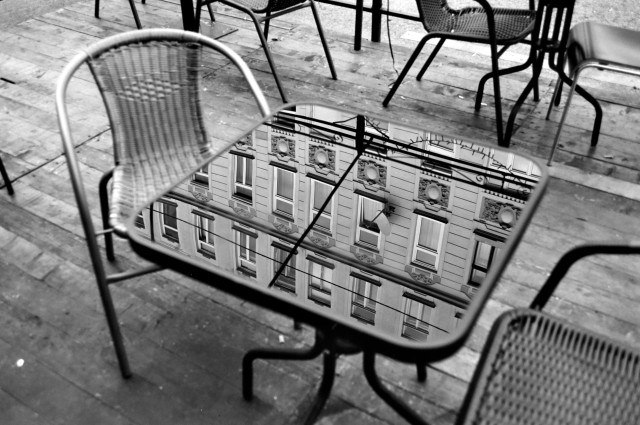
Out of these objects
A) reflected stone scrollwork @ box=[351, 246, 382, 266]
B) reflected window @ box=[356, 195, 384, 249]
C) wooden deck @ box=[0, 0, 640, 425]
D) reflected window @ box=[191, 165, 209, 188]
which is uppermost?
reflected window @ box=[191, 165, 209, 188]

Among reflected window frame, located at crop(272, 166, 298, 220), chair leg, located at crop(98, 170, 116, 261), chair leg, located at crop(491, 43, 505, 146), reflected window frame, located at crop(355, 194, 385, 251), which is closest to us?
reflected window frame, located at crop(355, 194, 385, 251)

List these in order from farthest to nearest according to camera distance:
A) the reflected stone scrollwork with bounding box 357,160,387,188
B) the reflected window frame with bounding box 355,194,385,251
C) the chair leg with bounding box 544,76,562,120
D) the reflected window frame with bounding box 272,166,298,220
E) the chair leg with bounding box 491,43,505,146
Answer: the chair leg with bounding box 544,76,562,120, the chair leg with bounding box 491,43,505,146, the reflected stone scrollwork with bounding box 357,160,387,188, the reflected window frame with bounding box 272,166,298,220, the reflected window frame with bounding box 355,194,385,251

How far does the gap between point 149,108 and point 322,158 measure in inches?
21.9

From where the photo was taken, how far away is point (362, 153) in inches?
81.6

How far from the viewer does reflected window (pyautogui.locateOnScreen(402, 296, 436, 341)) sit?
57.7 inches

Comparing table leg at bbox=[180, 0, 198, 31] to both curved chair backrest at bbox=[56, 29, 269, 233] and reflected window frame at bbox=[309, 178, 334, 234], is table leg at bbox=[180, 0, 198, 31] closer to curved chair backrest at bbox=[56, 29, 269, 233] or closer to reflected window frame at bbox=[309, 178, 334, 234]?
curved chair backrest at bbox=[56, 29, 269, 233]

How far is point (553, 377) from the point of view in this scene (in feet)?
4.41

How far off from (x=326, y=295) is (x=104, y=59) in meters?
0.98

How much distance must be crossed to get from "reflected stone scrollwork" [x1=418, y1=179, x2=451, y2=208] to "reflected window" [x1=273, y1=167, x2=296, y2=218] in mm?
369

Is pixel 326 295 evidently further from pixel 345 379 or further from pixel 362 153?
pixel 362 153

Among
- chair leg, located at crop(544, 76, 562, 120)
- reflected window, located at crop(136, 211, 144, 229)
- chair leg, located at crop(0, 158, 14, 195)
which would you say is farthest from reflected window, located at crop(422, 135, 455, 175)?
chair leg, located at crop(0, 158, 14, 195)

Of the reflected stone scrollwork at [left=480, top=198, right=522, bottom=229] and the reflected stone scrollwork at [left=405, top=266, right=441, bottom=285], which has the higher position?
the reflected stone scrollwork at [left=480, top=198, right=522, bottom=229]

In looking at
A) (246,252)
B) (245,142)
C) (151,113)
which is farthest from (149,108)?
(246,252)

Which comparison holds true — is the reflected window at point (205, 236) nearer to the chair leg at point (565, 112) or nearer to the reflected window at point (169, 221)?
the reflected window at point (169, 221)
